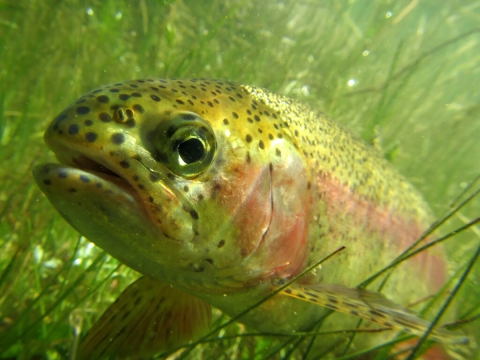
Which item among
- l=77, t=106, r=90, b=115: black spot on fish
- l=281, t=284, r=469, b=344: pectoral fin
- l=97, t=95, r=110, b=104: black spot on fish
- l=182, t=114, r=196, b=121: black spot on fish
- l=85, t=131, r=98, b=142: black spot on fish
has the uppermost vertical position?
l=97, t=95, r=110, b=104: black spot on fish

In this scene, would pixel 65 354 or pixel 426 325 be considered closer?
pixel 426 325

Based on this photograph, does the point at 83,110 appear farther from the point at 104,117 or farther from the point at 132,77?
the point at 132,77

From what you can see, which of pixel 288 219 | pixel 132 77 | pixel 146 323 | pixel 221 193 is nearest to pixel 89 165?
pixel 221 193

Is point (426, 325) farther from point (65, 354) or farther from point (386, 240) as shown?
point (65, 354)

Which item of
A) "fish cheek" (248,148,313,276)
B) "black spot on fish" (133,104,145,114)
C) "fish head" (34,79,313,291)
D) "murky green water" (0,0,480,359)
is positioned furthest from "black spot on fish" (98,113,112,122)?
"murky green water" (0,0,480,359)

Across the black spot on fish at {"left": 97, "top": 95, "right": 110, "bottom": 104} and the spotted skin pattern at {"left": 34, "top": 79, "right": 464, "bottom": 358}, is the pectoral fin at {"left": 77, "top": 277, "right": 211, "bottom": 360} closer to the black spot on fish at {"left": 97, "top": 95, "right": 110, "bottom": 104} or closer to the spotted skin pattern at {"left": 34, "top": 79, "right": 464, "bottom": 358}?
the spotted skin pattern at {"left": 34, "top": 79, "right": 464, "bottom": 358}

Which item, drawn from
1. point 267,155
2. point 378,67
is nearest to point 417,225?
point 267,155
